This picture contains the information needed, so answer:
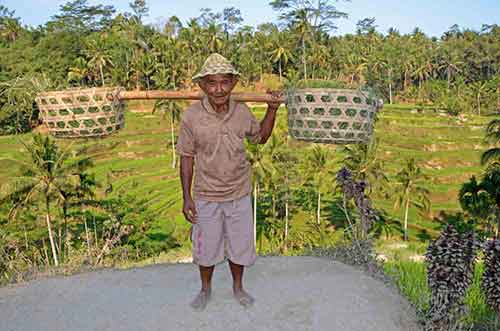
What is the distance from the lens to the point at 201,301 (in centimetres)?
371

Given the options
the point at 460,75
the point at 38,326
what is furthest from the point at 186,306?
the point at 460,75

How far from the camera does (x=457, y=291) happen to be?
12.3 ft

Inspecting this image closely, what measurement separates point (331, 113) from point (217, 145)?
85 centimetres

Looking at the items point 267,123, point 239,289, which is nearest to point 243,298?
point 239,289

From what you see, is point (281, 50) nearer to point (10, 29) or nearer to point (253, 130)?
point (10, 29)

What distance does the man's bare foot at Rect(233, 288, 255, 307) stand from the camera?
3719 mm

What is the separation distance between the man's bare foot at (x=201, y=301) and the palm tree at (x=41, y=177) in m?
14.2

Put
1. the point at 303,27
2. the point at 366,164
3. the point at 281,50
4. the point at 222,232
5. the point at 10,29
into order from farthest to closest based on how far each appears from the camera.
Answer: the point at 10,29 < the point at 281,50 < the point at 303,27 < the point at 366,164 < the point at 222,232

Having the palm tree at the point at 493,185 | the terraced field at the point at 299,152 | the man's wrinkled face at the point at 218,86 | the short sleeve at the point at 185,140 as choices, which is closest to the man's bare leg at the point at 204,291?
the short sleeve at the point at 185,140

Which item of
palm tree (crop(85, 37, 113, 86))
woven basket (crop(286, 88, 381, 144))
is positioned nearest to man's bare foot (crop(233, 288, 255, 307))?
woven basket (crop(286, 88, 381, 144))

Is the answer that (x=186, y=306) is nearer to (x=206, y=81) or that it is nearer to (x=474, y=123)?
(x=206, y=81)

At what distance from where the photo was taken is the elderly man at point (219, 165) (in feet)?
10.8

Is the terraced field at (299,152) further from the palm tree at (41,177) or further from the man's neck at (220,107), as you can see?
the man's neck at (220,107)

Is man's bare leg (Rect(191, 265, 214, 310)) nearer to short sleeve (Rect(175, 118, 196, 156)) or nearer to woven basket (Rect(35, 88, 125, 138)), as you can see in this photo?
short sleeve (Rect(175, 118, 196, 156))
